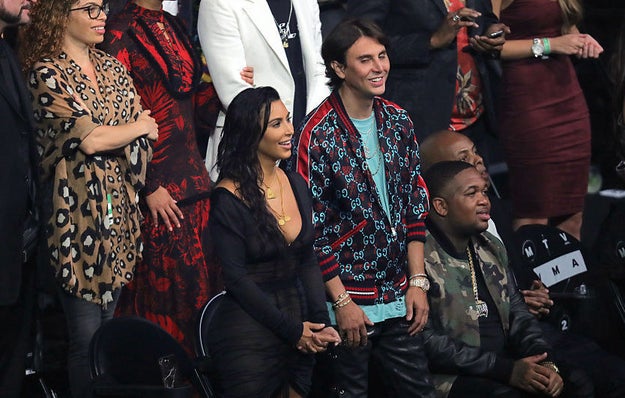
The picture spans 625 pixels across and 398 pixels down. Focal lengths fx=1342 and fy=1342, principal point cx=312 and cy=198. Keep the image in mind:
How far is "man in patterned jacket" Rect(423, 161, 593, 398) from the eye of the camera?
216 inches

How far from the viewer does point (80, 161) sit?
16.8 ft

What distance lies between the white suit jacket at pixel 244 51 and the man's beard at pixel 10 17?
113cm

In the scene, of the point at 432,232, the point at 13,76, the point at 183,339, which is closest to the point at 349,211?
the point at 432,232

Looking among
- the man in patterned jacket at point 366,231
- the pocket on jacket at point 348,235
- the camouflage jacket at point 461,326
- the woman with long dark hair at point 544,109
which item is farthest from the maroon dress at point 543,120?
the pocket on jacket at point 348,235

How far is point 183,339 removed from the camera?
18.5 ft

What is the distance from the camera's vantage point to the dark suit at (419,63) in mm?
6398

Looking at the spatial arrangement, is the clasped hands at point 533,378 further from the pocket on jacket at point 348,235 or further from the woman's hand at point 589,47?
the woman's hand at point 589,47

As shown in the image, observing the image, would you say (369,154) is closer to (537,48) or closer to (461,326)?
(461,326)

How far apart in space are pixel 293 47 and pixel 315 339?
5.67ft

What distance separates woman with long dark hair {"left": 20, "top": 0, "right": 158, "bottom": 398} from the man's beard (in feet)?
0.80

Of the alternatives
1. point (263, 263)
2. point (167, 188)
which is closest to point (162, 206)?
point (167, 188)

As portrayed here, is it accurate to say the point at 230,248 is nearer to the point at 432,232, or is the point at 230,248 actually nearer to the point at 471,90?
the point at 432,232

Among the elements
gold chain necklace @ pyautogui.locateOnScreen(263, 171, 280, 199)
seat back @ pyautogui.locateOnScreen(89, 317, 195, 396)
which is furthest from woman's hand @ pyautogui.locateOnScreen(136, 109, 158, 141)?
seat back @ pyautogui.locateOnScreen(89, 317, 195, 396)

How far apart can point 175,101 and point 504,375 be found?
5.87ft
